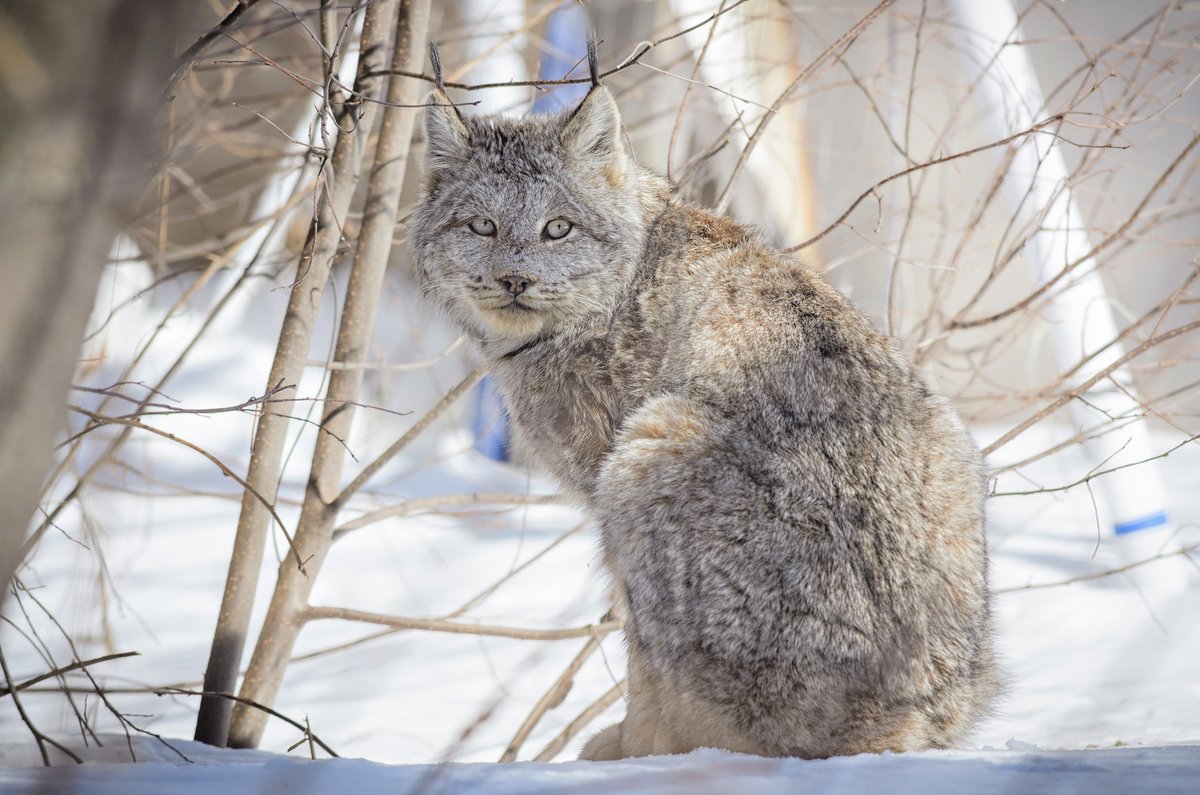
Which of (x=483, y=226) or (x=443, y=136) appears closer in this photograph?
(x=483, y=226)

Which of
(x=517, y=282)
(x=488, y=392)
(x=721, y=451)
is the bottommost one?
(x=721, y=451)

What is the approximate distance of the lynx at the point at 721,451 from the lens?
227 centimetres

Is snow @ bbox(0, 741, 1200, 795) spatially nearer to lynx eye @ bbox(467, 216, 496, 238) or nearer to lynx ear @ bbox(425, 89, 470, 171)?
lynx eye @ bbox(467, 216, 496, 238)

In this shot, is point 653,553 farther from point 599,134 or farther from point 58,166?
point 58,166

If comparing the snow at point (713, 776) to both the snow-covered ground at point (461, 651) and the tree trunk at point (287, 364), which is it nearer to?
the snow-covered ground at point (461, 651)

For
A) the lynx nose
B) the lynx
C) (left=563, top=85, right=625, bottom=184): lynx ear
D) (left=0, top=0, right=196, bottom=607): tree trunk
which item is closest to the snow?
the lynx

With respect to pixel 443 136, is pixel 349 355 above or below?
below

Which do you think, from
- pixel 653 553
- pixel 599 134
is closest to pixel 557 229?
pixel 599 134

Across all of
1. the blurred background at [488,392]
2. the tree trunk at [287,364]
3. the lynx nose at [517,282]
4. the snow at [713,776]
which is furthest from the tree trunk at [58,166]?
the tree trunk at [287,364]

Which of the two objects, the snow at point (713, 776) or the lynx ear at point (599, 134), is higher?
the lynx ear at point (599, 134)

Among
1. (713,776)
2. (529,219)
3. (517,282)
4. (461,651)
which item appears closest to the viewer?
(713,776)

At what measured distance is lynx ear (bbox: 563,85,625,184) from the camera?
9.89 ft

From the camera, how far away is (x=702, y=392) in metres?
2.60

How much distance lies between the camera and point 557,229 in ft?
9.94
